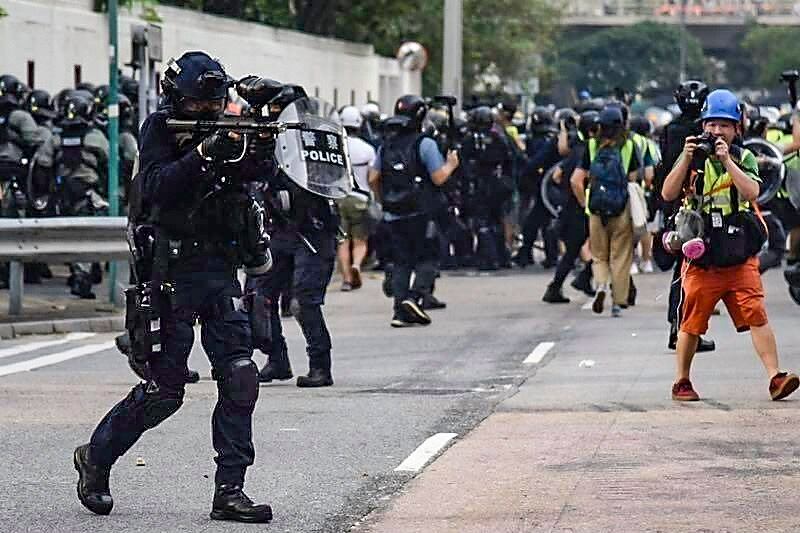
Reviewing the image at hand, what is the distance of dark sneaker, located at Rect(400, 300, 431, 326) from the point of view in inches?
664

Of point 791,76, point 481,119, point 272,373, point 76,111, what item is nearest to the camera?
point 272,373

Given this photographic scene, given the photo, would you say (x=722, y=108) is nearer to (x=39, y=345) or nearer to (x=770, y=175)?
(x=39, y=345)

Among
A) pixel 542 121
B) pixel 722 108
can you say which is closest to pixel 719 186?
pixel 722 108

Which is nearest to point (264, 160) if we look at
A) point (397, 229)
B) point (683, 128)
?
point (683, 128)

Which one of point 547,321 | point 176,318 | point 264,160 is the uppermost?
point 264,160

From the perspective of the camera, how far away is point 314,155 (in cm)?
1231

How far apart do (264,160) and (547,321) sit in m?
10.0

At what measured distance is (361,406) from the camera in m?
11.6

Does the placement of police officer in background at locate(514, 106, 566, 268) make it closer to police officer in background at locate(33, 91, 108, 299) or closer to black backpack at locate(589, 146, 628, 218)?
police officer in background at locate(33, 91, 108, 299)

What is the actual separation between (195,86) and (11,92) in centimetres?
1233

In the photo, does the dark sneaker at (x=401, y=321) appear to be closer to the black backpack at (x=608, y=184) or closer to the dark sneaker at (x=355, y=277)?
the black backpack at (x=608, y=184)

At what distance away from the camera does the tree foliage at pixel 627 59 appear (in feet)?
268

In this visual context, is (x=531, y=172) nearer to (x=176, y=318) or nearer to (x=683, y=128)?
(x=683, y=128)

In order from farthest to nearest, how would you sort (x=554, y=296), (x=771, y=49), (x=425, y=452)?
(x=771, y=49), (x=554, y=296), (x=425, y=452)
